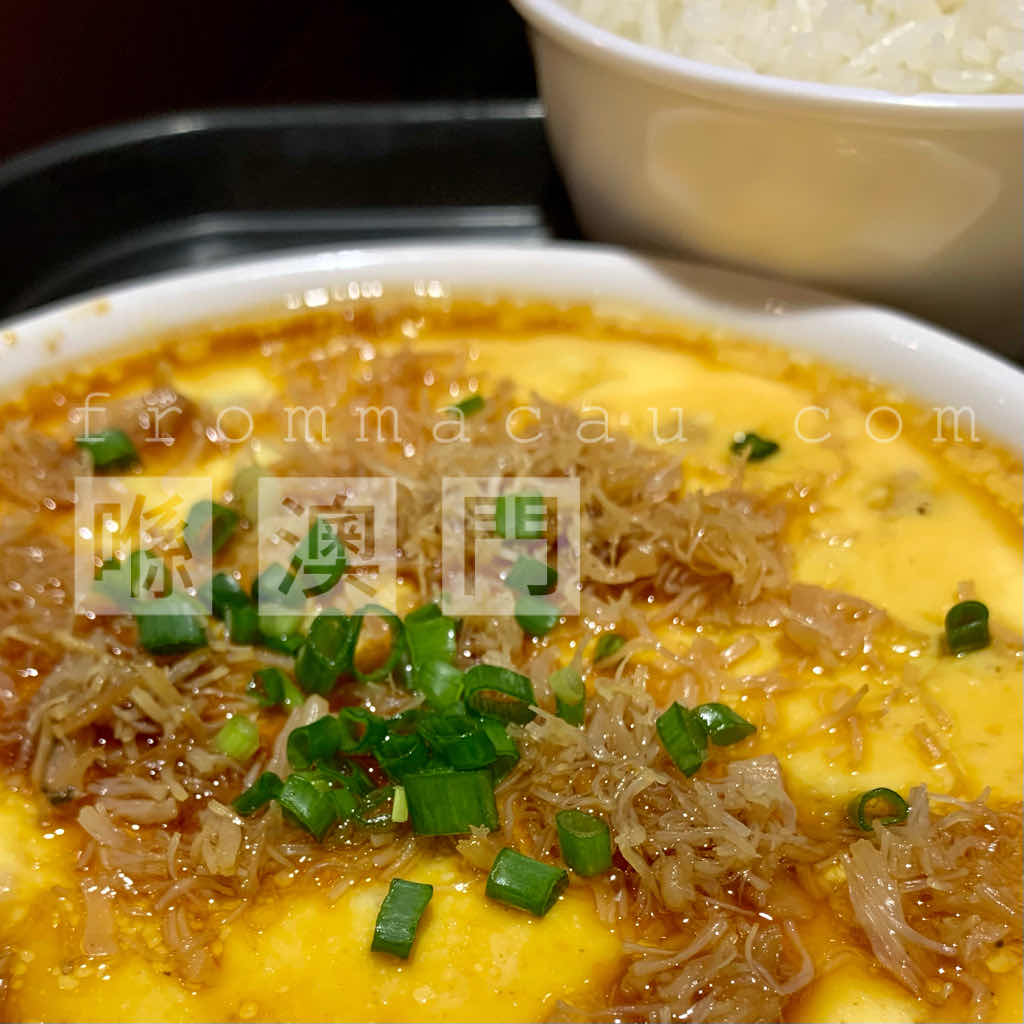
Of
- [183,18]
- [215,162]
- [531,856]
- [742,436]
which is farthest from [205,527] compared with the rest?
[183,18]

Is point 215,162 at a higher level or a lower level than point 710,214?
higher

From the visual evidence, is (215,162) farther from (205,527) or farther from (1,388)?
(205,527)

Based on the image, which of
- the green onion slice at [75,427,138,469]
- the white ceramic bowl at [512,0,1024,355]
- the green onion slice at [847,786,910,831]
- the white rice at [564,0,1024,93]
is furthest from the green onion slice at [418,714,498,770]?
the white rice at [564,0,1024,93]

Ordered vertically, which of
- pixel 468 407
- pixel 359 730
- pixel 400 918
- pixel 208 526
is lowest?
pixel 400 918

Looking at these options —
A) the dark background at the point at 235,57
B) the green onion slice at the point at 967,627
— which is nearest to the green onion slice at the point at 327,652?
the green onion slice at the point at 967,627

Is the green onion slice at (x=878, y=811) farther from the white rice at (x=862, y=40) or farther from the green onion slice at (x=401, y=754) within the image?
the white rice at (x=862, y=40)

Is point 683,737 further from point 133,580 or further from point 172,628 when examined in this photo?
point 133,580

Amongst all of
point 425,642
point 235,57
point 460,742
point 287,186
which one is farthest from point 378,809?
point 235,57
